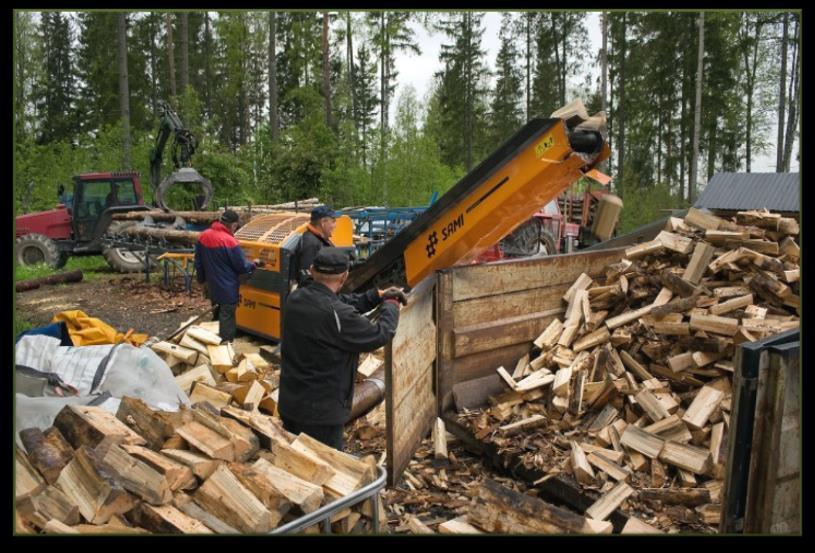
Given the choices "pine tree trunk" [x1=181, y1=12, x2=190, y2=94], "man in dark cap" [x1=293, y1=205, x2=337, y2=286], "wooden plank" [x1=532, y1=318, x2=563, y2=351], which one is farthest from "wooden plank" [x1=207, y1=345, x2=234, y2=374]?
"pine tree trunk" [x1=181, y1=12, x2=190, y2=94]

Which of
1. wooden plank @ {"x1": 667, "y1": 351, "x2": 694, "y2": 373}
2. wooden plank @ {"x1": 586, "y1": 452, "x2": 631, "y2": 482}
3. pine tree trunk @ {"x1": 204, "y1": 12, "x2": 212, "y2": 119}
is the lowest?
wooden plank @ {"x1": 586, "y1": 452, "x2": 631, "y2": 482}

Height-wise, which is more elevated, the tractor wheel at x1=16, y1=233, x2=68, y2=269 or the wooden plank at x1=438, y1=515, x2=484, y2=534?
the tractor wheel at x1=16, y1=233, x2=68, y2=269

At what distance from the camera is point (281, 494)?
119 inches

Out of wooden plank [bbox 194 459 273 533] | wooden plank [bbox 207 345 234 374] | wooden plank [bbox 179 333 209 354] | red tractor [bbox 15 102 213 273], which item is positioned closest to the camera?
wooden plank [bbox 194 459 273 533]

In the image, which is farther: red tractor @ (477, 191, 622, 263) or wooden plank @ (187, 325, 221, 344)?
red tractor @ (477, 191, 622, 263)

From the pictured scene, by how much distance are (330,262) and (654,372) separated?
289 centimetres

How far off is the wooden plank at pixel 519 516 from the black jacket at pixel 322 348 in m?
1.01

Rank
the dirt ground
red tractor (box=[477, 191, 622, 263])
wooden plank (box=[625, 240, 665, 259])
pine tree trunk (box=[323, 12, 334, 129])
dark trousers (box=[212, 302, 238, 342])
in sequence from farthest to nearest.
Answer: pine tree trunk (box=[323, 12, 334, 129]) < red tractor (box=[477, 191, 622, 263]) < the dirt ground < dark trousers (box=[212, 302, 238, 342]) < wooden plank (box=[625, 240, 665, 259])

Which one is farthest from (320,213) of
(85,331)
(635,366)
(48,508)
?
(48,508)

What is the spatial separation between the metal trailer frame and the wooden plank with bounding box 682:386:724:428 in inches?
97.8

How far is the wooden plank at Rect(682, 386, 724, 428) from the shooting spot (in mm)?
4578

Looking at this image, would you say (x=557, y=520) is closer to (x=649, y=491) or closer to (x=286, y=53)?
(x=649, y=491)

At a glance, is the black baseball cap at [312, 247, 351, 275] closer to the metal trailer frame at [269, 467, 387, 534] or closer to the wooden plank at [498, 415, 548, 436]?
the metal trailer frame at [269, 467, 387, 534]

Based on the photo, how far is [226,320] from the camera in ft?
25.3
